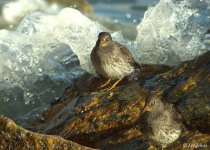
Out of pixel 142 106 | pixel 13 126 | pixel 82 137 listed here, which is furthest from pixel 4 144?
pixel 142 106

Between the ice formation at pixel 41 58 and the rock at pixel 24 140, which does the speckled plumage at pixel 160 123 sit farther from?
the ice formation at pixel 41 58

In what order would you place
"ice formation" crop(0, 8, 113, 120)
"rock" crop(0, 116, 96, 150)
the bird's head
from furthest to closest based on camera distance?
"ice formation" crop(0, 8, 113, 120), the bird's head, "rock" crop(0, 116, 96, 150)

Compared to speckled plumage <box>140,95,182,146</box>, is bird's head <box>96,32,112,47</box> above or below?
below

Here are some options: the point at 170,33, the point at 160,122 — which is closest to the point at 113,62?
the point at 170,33

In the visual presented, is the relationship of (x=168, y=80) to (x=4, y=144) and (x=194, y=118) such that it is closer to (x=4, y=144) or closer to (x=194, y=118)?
(x=194, y=118)

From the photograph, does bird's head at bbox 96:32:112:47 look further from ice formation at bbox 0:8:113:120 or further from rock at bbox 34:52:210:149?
rock at bbox 34:52:210:149

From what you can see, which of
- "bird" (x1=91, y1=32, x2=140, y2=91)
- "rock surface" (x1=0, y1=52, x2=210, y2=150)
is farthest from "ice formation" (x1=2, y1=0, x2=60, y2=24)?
"rock surface" (x1=0, y1=52, x2=210, y2=150)

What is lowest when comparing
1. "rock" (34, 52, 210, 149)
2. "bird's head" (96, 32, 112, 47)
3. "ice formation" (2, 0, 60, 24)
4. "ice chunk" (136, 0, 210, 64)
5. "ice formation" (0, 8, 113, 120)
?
"ice formation" (2, 0, 60, 24)
